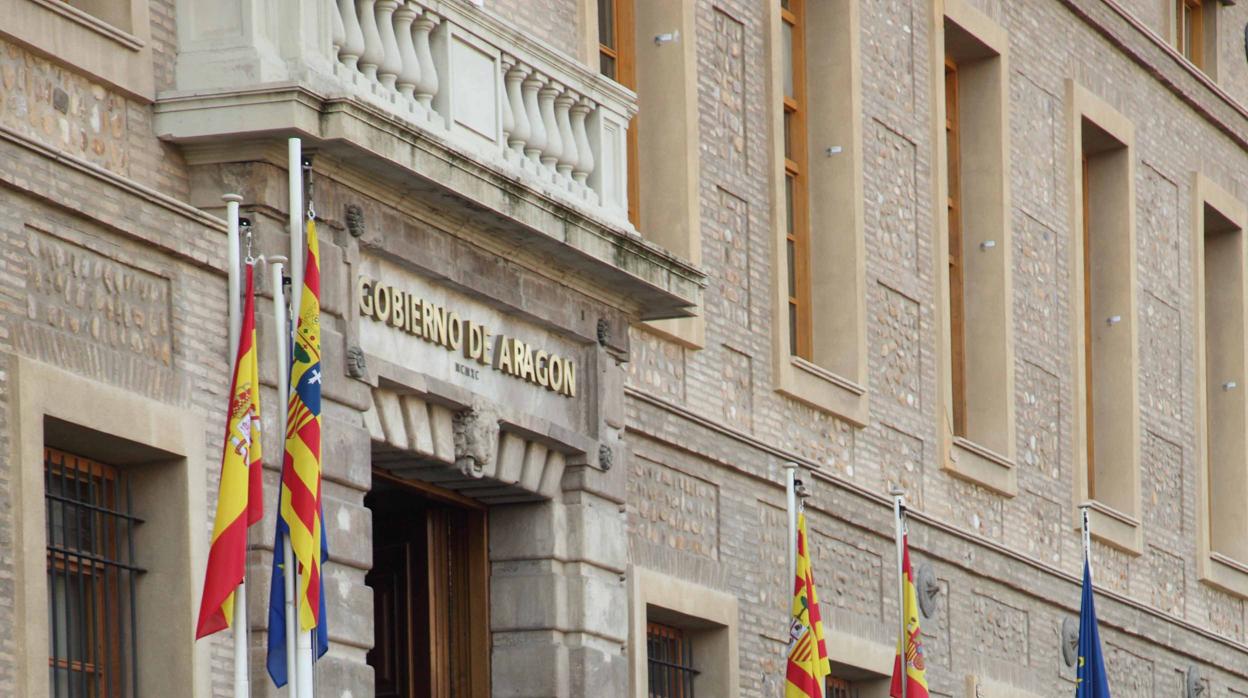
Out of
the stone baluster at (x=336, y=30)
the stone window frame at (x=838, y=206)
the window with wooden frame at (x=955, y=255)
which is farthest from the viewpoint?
the window with wooden frame at (x=955, y=255)

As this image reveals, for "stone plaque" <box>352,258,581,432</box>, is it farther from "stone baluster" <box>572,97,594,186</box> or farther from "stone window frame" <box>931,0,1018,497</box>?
"stone window frame" <box>931,0,1018,497</box>

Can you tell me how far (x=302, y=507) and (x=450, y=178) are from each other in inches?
97.2

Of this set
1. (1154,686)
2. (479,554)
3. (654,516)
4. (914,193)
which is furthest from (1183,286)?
(479,554)

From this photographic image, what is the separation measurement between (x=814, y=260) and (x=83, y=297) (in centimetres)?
941

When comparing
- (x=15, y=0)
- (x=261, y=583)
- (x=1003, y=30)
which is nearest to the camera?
(x=15, y=0)

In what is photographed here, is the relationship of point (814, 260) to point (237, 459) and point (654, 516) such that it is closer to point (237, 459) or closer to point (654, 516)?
point (654, 516)

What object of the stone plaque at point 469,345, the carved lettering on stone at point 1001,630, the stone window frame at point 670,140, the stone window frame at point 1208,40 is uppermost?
the stone window frame at point 1208,40

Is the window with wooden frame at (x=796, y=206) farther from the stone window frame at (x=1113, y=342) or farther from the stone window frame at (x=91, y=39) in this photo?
the stone window frame at (x=91, y=39)

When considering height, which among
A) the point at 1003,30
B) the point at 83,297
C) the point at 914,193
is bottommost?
the point at 83,297

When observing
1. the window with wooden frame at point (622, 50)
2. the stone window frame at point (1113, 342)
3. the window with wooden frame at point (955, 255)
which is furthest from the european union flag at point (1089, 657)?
the window with wooden frame at point (622, 50)

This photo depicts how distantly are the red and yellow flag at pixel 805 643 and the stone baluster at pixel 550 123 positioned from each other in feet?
10.6

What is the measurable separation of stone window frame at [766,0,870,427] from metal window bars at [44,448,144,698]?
330 inches

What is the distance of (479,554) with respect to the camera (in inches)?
664

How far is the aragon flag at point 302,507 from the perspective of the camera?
512 inches
